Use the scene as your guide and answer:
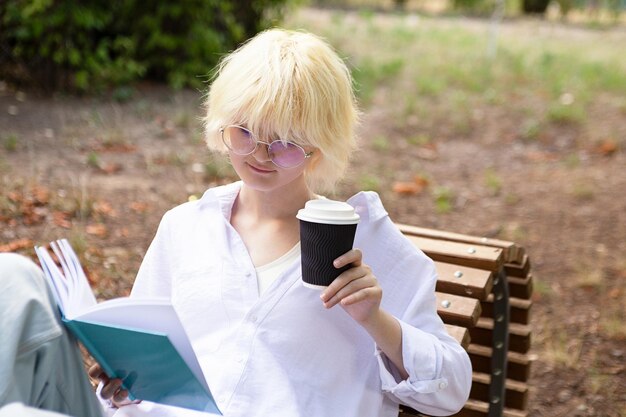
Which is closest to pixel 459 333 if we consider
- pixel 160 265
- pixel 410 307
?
pixel 410 307

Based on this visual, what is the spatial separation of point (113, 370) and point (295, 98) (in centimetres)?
71

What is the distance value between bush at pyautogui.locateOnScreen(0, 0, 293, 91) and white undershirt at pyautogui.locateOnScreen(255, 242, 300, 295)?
195 inches

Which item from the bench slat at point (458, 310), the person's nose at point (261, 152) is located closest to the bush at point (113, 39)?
the bench slat at point (458, 310)

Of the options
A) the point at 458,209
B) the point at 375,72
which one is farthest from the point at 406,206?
the point at 375,72

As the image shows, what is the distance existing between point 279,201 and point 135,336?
22.9 inches

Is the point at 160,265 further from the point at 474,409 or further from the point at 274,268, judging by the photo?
the point at 474,409

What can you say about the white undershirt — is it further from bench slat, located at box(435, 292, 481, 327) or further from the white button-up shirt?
bench slat, located at box(435, 292, 481, 327)

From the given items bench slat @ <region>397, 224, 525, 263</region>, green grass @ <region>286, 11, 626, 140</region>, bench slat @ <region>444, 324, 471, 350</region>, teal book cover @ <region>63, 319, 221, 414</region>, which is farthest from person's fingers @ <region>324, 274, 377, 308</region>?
green grass @ <region>286, 11, 626, 140</region>

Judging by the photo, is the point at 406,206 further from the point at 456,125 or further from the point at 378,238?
the point at 378,238

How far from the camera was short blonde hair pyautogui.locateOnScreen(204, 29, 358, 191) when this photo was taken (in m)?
1.99

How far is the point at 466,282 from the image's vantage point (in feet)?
9.09

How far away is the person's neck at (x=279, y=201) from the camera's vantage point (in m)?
2.19

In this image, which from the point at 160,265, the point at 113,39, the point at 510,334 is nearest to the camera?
the point at 160,265

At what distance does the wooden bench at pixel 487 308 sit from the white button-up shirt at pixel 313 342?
439 mm
